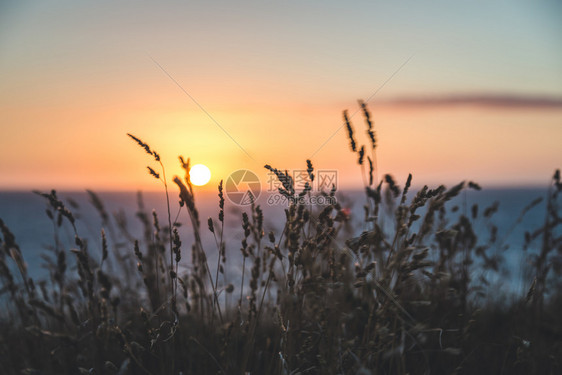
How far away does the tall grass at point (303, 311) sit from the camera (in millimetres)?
1394

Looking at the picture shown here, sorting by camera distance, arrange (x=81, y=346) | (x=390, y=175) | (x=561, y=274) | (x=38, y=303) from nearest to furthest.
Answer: (x=38, y=303) < (x=390, y=175) < (x=81, y=346) < (x=561, y=274)

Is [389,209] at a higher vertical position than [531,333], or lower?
higher

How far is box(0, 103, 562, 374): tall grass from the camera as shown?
139 cm

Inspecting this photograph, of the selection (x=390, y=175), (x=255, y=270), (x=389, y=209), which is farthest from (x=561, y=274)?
(x=255, y=270)

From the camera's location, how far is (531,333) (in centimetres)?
227

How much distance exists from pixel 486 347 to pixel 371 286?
4.97 feet

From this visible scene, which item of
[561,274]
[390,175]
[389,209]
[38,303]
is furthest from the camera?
[561,274]

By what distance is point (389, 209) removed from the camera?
2.62 m

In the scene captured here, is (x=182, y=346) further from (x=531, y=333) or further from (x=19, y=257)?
(x=531, y=333)

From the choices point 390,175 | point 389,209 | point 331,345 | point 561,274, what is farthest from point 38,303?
point 561,274

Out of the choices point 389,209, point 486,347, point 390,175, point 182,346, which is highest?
point 390,175

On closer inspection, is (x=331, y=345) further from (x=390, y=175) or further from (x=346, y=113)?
(x=346, y=113)

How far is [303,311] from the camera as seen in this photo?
6.86 feet

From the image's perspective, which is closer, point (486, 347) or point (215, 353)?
point (215, 353)
